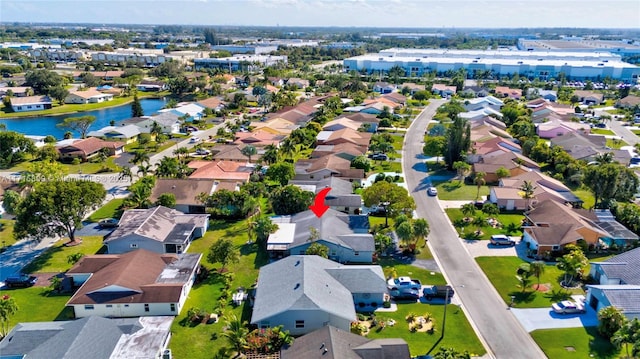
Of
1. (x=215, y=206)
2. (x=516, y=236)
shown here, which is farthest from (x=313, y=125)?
(x=516, y=236)

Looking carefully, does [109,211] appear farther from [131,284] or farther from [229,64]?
[229,64]


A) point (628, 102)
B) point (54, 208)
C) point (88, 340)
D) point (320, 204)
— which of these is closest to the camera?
point (88, 340)

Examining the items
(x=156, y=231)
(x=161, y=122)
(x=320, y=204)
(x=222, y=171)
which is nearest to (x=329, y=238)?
(x=320, y=204)

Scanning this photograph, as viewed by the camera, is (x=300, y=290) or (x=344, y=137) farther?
(x=344, y=137)

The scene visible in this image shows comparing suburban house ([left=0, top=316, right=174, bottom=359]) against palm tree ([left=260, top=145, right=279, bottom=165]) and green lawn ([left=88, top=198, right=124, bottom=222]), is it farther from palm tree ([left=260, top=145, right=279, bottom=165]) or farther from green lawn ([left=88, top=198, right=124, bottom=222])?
palm tree ([left=260, top=145, right=279, bottom=165])

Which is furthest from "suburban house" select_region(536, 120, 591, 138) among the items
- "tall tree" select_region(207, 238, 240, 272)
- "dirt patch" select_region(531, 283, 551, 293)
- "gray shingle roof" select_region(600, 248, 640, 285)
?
"tall tree" select_region(207, 238, 240, 272)

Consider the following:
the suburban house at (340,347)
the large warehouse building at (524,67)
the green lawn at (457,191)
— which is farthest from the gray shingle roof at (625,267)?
the large warehouse building at (524,67)

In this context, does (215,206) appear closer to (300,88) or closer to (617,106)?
(300,88)
